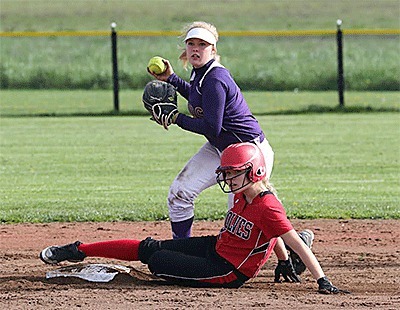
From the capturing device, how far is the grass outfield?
10219 mm

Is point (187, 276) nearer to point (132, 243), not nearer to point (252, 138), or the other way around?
point (132, 243)

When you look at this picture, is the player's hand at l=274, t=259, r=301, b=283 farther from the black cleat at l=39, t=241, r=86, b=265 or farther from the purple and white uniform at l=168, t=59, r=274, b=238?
the black cleat at l=39, t=241, r=86, b=265

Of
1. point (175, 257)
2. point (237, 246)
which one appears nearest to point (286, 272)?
point (237, 246)

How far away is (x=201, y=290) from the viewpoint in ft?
21.0

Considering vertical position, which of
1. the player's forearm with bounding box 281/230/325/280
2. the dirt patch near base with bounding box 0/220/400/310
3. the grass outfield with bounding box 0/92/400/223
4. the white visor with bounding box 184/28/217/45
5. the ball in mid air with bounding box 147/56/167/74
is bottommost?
the grass outfield with bounding box 0/92/400/223

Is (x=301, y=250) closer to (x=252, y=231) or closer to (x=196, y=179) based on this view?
(x=252, y=231)

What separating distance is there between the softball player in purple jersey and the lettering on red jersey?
56 cm

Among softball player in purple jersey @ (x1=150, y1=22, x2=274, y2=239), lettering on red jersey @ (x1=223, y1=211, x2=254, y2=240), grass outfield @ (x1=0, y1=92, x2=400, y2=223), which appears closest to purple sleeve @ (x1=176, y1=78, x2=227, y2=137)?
softball player in purple jersey @ (x1=150, y1=22, x2=274, y2=239)

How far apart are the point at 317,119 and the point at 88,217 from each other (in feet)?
32.9

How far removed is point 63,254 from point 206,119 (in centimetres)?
144

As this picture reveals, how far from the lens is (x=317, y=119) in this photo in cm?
1903

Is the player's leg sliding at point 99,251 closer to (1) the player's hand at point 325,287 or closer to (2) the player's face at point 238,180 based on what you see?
(2) the player's face at point 238,180

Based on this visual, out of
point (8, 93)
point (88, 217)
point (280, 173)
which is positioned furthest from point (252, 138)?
point (8, 93)

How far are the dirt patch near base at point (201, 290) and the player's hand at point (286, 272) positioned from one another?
0.24ft
